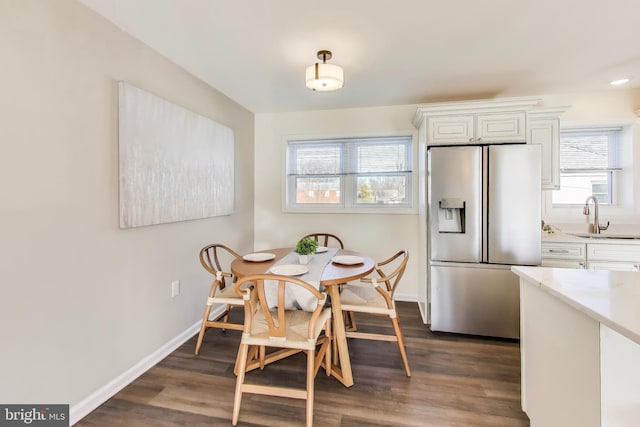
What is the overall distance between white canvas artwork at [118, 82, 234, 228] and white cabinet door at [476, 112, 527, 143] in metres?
2.58

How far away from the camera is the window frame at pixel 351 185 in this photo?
11.9 ft

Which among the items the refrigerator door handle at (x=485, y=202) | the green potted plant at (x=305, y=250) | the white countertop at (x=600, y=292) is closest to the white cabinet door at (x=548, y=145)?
the refrigerator door handle at (x=485, y=202)

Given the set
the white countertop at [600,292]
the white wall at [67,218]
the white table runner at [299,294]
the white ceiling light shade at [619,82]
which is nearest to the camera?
the white countertop at [600,292]

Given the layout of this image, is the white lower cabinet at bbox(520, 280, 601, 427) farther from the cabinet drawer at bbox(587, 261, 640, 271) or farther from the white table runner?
the cabinet drawer at bbox(587, 261, 640, 271)

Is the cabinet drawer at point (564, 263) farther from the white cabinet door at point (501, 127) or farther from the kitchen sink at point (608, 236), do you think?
the white cabinet door at point (501, 127)

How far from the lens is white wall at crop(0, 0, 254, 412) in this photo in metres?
1.41

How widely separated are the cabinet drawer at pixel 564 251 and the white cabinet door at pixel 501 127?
1.03m

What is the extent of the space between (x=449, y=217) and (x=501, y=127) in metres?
0.96

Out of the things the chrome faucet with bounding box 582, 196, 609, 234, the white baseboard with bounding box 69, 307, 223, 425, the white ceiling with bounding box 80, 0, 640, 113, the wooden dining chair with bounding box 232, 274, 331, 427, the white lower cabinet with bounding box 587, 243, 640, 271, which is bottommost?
the white baseboard with bounding box 69, 307, 223, 425

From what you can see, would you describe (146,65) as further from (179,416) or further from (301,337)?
(179,416)

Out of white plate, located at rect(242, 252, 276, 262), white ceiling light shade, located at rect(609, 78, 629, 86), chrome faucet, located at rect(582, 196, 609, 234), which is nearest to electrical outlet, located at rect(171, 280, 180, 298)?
white plate, located at rect(242, 252, 276, 262)

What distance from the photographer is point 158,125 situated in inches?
88.0

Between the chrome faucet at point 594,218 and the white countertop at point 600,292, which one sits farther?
the chrome faucet at point 594,218

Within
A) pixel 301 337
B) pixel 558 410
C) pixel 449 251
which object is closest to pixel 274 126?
pixel 449 251
